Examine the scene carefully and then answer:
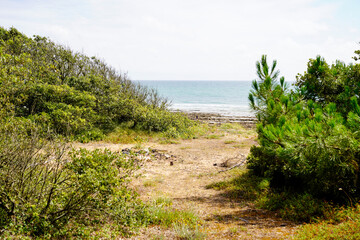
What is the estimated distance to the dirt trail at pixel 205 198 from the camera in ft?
16.4

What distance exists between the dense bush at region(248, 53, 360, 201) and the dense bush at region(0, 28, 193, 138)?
34.1ft

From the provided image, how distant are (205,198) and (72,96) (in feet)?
37.5

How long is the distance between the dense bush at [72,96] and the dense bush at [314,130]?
10.4 m

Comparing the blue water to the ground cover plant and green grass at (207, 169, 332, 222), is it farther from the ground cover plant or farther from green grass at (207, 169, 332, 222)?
green grass at (207, 169, 332, 222)

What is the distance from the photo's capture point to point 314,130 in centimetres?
492

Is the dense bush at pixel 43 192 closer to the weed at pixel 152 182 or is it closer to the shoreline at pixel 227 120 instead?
the weed at pixel 152 182

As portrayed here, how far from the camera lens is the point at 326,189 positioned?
579 cm

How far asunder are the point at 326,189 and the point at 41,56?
717 inches

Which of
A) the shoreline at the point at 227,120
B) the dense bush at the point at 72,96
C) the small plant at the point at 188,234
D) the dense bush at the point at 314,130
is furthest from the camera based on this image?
the shoreline at the point at 227,120

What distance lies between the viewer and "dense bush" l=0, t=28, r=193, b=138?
14.4 meters

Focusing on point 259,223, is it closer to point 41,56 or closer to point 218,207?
point 218,207

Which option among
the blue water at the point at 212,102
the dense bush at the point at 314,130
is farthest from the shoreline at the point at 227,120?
the dense bush at the point at 314,130

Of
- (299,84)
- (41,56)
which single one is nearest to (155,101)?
(41,56)

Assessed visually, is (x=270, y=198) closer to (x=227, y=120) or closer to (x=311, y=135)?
(x=311, y=135)
